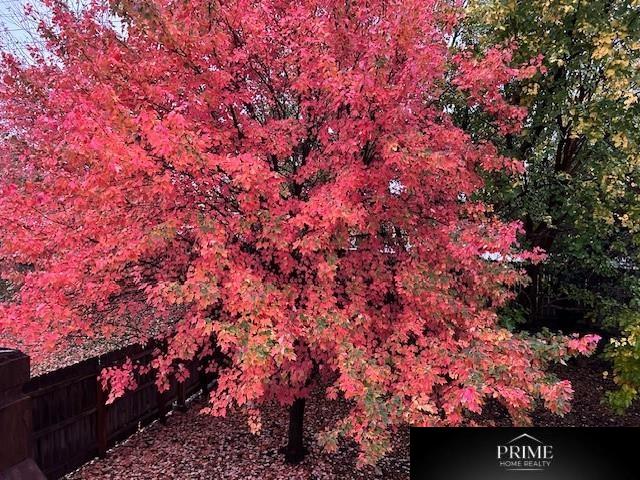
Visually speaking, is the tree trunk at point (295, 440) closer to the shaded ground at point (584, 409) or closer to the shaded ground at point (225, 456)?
the shaded ground at point (225, 456)

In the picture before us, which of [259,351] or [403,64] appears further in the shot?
[403,64]

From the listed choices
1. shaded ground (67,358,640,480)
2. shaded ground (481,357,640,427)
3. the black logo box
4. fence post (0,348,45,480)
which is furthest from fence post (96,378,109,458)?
shaded ground (481,357,640,427)

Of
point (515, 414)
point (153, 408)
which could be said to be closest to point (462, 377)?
point (515, 414)

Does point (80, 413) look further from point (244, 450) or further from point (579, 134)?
point (579, 134)

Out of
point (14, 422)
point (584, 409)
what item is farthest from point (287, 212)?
Answer: point (584, 409)

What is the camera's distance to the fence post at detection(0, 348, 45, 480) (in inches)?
71.6

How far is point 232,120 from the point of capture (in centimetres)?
686

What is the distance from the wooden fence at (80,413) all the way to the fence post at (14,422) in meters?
5.74

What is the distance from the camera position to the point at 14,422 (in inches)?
73.6

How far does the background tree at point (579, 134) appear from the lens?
7730 mm

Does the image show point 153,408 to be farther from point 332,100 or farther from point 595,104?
point 595,104

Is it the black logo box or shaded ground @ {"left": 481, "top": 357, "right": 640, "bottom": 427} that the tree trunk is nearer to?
shaded ground @ {"left": 481, "top": 357, "right": 640, "bottom": 427}

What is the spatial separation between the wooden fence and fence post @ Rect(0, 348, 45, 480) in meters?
5.74

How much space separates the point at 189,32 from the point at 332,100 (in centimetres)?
209
